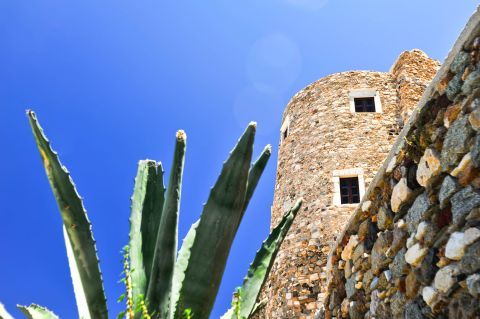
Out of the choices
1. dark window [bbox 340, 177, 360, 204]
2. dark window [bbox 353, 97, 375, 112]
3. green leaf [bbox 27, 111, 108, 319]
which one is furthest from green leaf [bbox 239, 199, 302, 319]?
dark window [bbox 353, 97, 375, 112]

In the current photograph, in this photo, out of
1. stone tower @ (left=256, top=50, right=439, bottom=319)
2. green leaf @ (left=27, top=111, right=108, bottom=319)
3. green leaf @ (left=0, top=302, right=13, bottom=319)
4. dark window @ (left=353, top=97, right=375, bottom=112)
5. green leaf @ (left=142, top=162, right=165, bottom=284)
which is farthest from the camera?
dark window @ (left=353, top=97, right=375, bottom=112)

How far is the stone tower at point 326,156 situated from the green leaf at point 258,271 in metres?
6.32

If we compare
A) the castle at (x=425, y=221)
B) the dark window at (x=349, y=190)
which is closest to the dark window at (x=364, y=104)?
the dark window at (x=349, y=190)

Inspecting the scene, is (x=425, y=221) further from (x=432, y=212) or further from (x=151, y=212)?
(x=151, y=212)

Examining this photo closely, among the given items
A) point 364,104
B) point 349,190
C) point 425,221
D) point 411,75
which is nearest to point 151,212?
point 425,221

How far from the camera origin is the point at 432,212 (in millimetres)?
2477

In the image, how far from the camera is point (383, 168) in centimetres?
326

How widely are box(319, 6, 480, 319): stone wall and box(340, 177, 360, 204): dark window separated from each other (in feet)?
22.8

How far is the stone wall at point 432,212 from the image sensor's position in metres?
2.15

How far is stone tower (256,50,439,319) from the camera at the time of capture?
959 centimetres

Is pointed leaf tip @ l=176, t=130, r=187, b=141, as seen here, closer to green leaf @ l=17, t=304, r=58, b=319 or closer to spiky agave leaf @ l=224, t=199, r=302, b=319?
spiky agave leaf @ l=224, t=199, r=302, b=319

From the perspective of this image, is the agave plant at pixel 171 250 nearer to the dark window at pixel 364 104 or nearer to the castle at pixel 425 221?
the castle at pixel 425 221

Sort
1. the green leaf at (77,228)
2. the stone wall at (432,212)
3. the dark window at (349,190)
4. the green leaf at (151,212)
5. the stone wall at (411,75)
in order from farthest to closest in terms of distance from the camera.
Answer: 1. the stone wall at (411,75)
2. the dark window at (349,190)
3. the green leaf at (151,212)
4. the green leaf at (77,228)
5. the stone wall at (432,212)

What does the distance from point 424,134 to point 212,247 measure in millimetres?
1371
